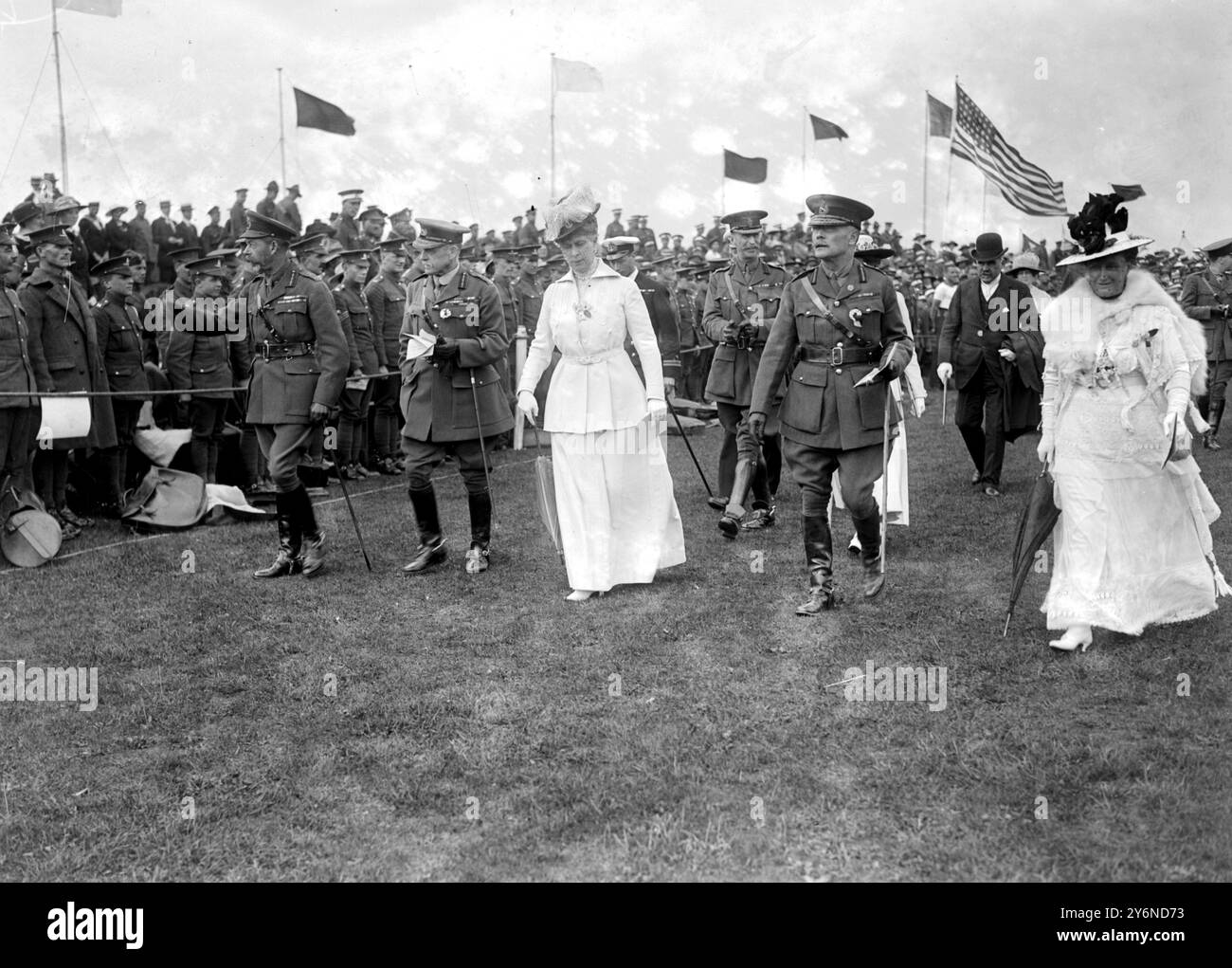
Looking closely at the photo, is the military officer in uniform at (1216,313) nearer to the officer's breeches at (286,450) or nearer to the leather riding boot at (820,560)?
the leather riding boot at (820,560)

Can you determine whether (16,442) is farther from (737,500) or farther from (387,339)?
(737,500)

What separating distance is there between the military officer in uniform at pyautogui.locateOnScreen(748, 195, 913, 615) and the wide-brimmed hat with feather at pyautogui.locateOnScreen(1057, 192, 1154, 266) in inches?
46.4

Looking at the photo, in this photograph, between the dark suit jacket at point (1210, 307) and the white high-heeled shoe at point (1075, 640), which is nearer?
the white high-heeled shoe at point (1075, 640)

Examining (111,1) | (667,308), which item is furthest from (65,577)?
(667,308)

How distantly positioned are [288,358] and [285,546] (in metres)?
1.30

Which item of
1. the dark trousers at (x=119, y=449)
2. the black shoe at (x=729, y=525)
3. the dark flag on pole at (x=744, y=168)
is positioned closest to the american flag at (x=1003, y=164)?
the dark flag on pole at (x=744, y=168)

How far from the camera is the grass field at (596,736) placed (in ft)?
13.9

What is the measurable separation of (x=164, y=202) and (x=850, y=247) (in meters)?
14.0

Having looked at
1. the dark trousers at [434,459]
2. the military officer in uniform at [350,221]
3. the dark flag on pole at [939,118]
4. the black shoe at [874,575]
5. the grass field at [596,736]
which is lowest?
the grass field at [596,736]

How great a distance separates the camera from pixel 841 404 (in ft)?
23.8

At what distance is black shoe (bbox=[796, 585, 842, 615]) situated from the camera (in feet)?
24.0

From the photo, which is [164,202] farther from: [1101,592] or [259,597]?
[1101,592]

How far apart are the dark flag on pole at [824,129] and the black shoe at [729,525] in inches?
665

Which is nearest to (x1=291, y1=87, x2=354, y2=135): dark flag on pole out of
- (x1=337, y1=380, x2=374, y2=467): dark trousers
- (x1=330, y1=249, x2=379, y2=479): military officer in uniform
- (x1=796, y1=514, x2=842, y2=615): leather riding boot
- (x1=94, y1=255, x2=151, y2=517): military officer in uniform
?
(x1=330, y1=249, x2=379, y2=479): military officer in uniform
